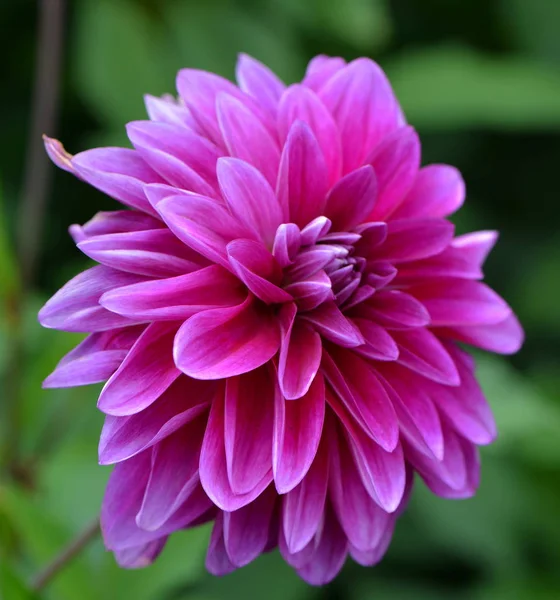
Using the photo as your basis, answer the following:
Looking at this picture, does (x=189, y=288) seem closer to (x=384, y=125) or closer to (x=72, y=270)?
(x=384, y=125)

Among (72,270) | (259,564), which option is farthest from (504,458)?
(72,270)

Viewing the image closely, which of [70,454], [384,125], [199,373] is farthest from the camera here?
[70,454]

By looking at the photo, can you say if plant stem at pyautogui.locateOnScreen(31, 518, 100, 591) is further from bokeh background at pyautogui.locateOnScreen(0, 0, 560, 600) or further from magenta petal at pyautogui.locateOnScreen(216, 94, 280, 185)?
magenta petal at pyautogui.locateOnScreen(216, 94, 280, 185)

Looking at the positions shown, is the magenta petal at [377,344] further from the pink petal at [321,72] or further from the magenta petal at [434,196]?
the pink petal at [321,72]

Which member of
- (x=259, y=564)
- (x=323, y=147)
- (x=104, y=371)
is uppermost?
(x=323, y=147)

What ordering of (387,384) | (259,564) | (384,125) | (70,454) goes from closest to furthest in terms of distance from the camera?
(387,384) → (384,125) → (70,454) → (259,564)

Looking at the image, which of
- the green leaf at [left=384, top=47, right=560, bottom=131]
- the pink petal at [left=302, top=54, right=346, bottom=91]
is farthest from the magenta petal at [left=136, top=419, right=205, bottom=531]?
the green leaf at [left=384, top=47, right=560, bottom=131]
